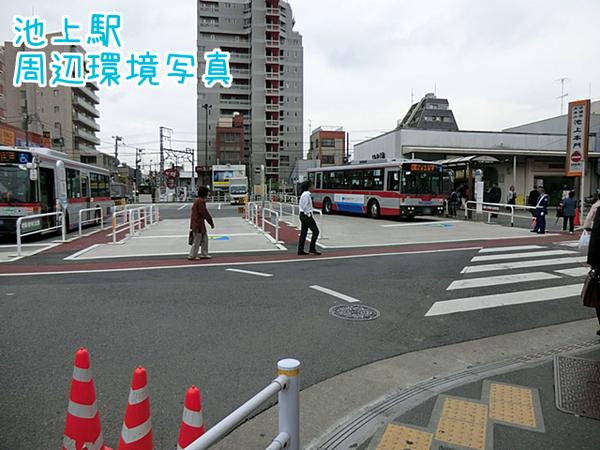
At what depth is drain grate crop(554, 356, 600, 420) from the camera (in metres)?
3.69

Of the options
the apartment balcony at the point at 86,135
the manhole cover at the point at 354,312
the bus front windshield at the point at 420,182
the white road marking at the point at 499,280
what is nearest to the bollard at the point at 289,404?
the manhole cover at the point at 354,312

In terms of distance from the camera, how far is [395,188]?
22047mm

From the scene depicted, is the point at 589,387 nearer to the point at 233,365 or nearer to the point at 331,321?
the point at 331,321

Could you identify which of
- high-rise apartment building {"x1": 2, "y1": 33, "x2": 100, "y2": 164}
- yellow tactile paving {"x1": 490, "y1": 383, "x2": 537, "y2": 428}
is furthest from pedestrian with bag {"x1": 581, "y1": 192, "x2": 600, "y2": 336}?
high-rise apartment building {"x1": 2, "y1": 33, "x2": 100, "y2": 164}

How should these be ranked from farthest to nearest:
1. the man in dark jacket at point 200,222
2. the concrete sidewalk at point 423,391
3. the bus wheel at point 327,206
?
the bus wheel at point 327,206 < the man in dark jacket at point 200,222 < the concrete sidewalk at point 423,391

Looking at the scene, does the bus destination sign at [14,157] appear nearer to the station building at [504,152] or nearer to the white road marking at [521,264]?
the white road marking at [521,264]

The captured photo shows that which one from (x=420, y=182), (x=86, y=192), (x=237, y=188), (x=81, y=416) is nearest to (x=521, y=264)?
(x=81, y=416)

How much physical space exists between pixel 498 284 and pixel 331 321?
12.9 feet

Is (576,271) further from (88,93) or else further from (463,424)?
(88,93)

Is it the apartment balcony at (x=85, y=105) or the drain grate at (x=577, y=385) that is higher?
the apartment balcony at (x=85, y=105)

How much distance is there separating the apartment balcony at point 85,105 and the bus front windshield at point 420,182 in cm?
6003

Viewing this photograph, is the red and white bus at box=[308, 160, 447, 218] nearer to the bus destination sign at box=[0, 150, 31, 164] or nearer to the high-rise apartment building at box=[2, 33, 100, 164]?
the bus destination sign at box=[0, 150, 31, 164]

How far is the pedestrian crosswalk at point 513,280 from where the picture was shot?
7086 millimetres

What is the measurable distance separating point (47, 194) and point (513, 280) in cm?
1482
